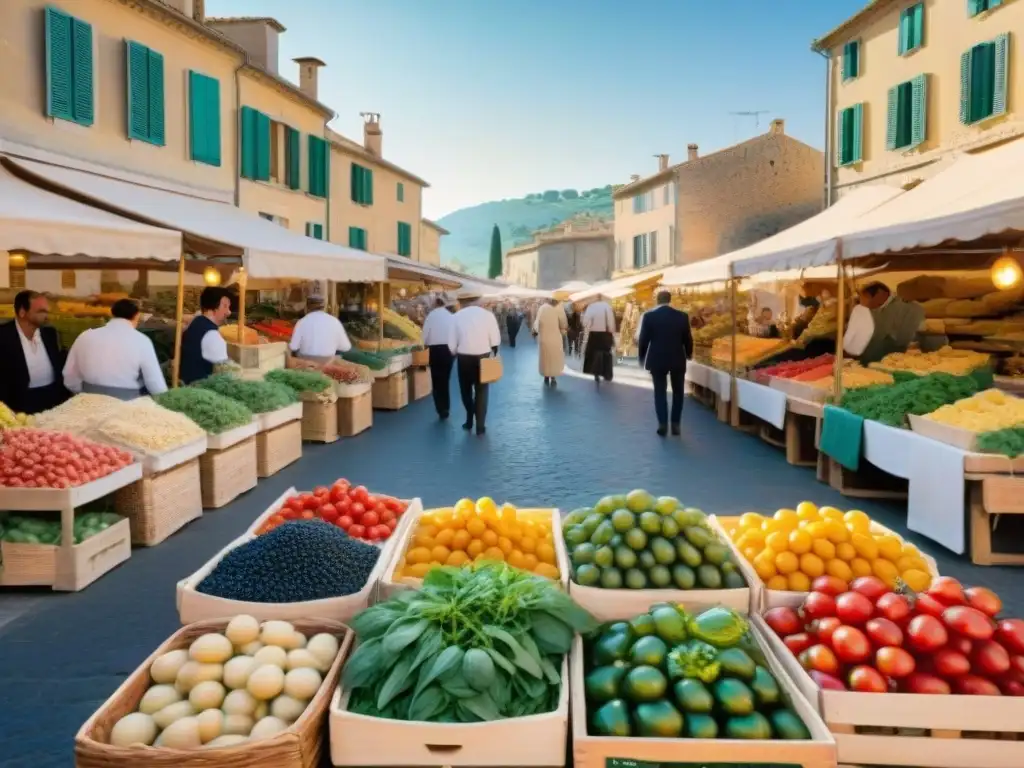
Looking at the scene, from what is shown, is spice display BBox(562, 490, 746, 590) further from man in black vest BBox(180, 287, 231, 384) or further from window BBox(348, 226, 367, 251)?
window BBox(348, 226, 367, 251)

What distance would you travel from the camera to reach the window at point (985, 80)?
16.7m

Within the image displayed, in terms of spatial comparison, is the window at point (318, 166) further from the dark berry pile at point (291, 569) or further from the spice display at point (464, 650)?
the spice display at point (464, 650)

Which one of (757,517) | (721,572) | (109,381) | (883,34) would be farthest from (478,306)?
(883,34)

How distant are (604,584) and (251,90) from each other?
1684 centimetres

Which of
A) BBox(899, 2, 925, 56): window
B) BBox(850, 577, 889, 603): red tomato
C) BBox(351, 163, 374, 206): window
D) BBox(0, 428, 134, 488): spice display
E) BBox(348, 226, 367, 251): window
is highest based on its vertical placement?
BBox(899, 2, 925, 56): window

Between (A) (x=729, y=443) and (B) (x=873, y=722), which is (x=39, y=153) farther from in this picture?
(B) (x=873, y=722)

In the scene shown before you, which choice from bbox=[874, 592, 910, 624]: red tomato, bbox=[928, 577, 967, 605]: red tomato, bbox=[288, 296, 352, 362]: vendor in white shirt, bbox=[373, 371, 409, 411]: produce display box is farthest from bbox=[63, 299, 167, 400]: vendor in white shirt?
bbox=[373, 371, 409, 411]: produce display box

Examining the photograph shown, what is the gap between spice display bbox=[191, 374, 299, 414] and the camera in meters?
8.44

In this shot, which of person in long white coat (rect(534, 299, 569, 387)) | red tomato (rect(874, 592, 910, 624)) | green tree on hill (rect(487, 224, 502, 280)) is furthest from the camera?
green tree on hill (rect(487, 224, 502, 280))

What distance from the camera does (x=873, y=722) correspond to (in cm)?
290

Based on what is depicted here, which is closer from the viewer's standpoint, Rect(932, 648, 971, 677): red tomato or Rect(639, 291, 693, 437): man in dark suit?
Rect(932, 648, 971, 677): red tomato

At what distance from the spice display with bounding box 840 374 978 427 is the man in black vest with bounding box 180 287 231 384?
20.9 ft

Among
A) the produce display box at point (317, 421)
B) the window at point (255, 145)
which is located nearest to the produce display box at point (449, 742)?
the produce display box at point (317, 421)

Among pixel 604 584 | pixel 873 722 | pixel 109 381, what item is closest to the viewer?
pixel 873 722
